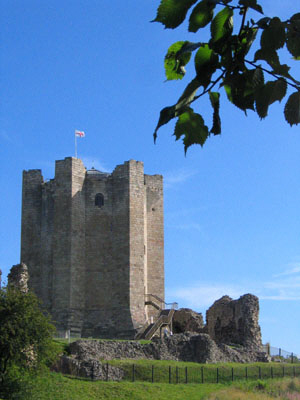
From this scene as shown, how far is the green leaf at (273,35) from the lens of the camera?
7.93 feet

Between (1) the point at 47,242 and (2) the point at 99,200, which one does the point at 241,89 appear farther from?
(2) the point at 99,200

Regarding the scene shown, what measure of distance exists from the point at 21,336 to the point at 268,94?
75.6 ft

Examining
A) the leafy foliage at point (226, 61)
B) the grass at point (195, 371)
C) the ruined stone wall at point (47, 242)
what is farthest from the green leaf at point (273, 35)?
the ruined stone wall at point (47, 242)

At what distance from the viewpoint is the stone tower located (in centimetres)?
3962

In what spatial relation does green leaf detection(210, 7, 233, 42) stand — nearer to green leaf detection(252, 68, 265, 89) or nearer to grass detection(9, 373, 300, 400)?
green leaf detection(252, 68, 265, 89)

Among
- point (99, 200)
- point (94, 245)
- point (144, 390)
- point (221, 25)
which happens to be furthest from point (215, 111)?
point (99, 200)

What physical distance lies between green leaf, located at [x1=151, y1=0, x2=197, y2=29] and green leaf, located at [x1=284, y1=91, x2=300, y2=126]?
18.8 inches

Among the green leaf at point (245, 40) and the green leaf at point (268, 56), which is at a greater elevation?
the green leaf at point (245, 40)

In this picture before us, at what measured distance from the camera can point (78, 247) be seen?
40.8 meters

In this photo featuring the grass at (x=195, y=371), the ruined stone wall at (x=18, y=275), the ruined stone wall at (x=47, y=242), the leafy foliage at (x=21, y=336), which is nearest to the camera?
the leafy foliage at (x=21, y=336)

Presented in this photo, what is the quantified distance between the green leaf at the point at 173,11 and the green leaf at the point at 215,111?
0.39 meters

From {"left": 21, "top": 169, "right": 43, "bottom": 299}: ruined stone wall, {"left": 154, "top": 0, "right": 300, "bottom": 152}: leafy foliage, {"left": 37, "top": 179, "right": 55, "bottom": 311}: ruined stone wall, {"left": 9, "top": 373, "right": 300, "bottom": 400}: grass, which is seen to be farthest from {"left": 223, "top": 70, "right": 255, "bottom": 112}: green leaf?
{"left": 21, "top": 169, "right": 43, "bottom": 299}: ruined stone wall

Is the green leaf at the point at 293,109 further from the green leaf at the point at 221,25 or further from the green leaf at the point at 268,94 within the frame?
the green leaf at the point at 221,25

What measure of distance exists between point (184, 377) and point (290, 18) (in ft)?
93.3
